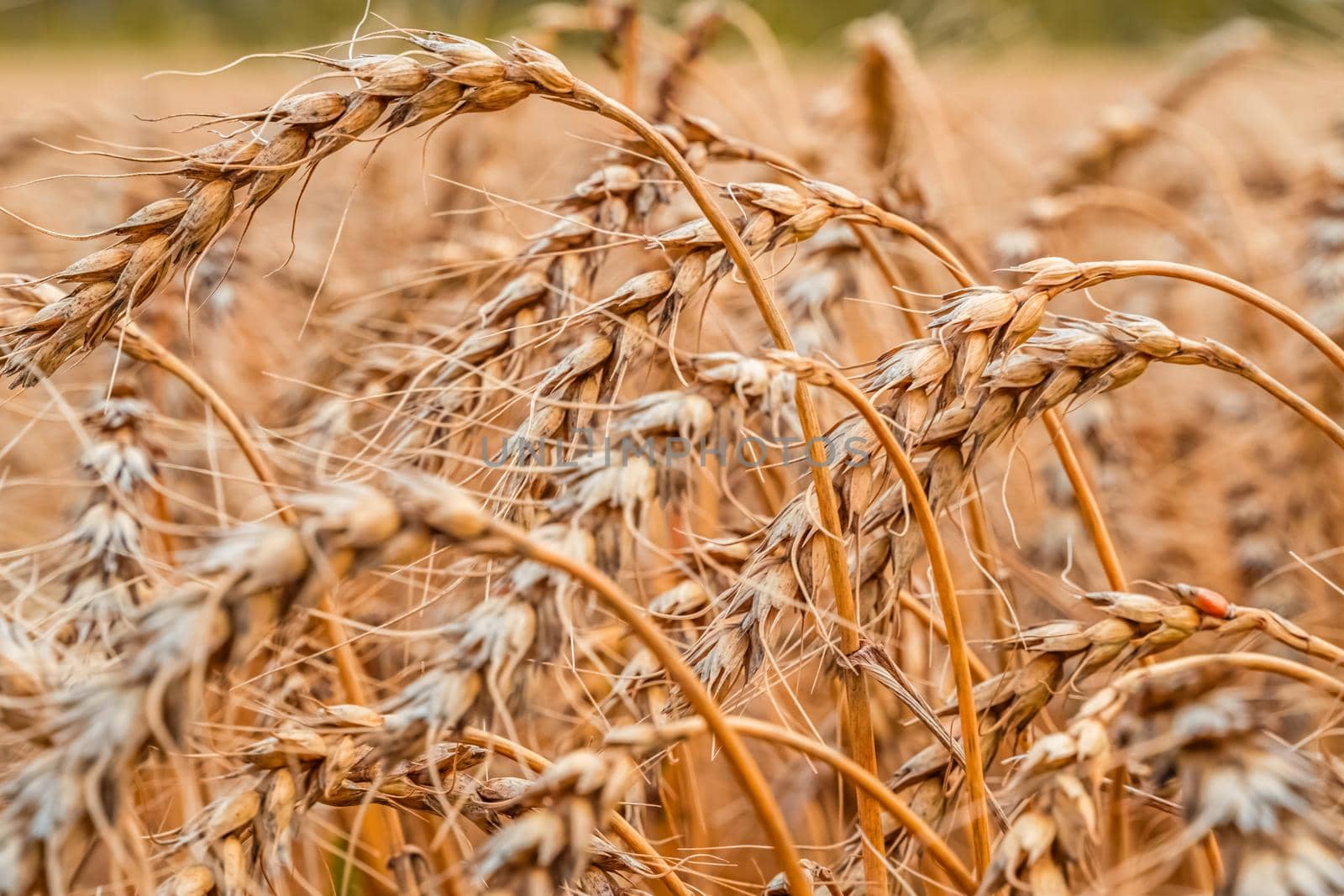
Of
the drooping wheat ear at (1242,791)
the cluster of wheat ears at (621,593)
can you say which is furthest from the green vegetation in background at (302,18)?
the drooping wheat ear at (1242,791)

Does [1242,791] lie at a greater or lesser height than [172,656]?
lesser

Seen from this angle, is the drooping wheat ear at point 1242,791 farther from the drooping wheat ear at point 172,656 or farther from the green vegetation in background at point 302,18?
the green vegetation in background at point 302,18

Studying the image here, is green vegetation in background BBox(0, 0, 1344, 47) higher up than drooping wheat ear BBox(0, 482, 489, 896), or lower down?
higher up

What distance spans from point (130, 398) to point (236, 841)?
0.65 meters

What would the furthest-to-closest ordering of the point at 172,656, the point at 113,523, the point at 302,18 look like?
the point at 302,18, the point at 113,523, the point at 172,656

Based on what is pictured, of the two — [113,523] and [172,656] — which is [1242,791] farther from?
[113,523]

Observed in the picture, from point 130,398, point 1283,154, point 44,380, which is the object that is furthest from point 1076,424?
point 1283,154

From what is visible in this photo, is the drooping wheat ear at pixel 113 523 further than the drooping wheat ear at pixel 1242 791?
Yes

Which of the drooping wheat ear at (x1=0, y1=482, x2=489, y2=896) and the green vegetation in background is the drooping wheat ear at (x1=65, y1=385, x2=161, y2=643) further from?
the green vegetation in background

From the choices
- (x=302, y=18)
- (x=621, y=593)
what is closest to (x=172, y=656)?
(x=621, y=593)

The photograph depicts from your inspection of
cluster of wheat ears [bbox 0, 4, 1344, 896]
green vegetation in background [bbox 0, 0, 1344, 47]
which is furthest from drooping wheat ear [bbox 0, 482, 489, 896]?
green vegetation in background [bbox 0, 0, 1344, 47]

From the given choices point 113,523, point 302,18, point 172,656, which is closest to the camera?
point 172,656

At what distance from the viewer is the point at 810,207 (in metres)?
0.85

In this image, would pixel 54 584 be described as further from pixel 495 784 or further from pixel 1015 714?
pixel 1015 714
